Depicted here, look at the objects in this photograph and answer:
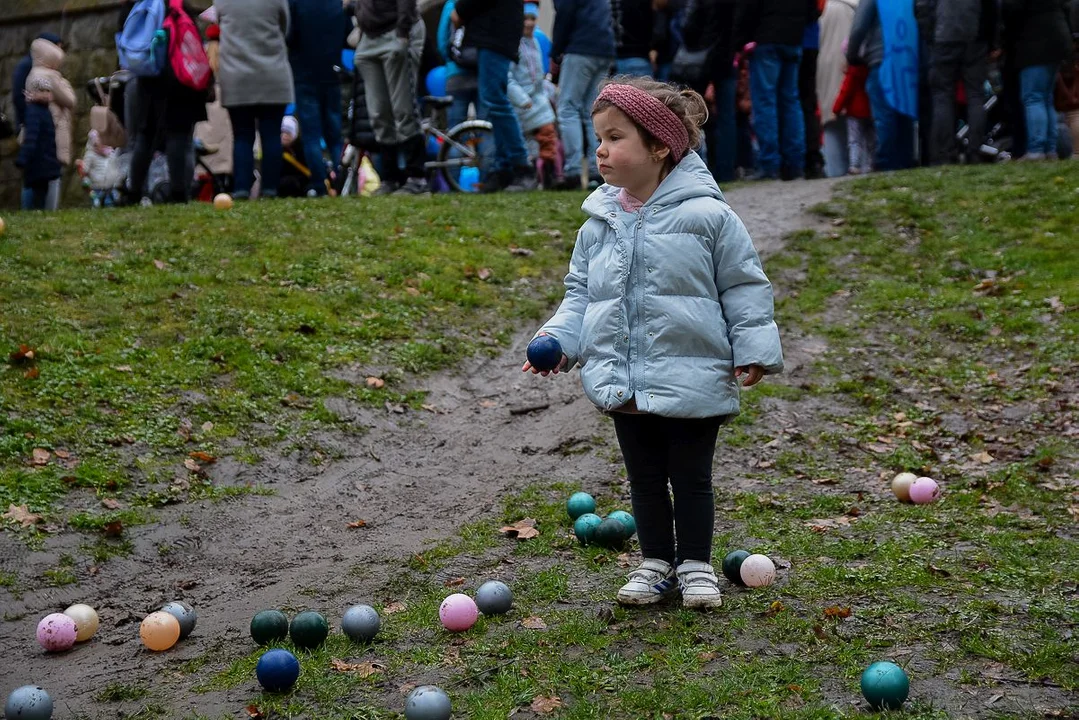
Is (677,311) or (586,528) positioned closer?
(677,311)

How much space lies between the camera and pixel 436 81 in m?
16.4

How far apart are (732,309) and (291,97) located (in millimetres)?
8937

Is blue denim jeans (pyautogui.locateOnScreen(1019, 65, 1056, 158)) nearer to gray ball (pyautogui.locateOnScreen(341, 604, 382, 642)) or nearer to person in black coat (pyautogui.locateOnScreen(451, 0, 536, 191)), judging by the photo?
person in black coat (pyautogui.locateOnScreen(451, 0, 536, 191))

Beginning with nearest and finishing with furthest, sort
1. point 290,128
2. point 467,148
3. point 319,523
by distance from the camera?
point 319,523 < point 467,148 < point 290,128

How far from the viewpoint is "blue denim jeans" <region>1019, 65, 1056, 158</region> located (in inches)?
514

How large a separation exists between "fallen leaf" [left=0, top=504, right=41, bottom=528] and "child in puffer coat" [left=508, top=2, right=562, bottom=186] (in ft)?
29.0

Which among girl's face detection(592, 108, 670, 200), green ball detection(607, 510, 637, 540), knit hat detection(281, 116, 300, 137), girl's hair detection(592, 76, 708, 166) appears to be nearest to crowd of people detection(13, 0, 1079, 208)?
knit hat detection(281, 116, 300, 137)

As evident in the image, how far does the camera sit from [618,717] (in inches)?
150

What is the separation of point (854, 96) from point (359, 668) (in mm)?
11869

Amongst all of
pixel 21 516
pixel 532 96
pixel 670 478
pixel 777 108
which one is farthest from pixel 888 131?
pixel 21 516

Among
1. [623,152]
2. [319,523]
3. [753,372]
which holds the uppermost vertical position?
[623,152]

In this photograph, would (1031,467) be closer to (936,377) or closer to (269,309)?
(936,377)

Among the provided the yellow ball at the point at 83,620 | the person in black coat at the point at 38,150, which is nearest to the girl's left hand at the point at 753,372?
the yellow ball at the point at 83,620

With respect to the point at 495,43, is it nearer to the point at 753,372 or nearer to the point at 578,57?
the point at 578,57
